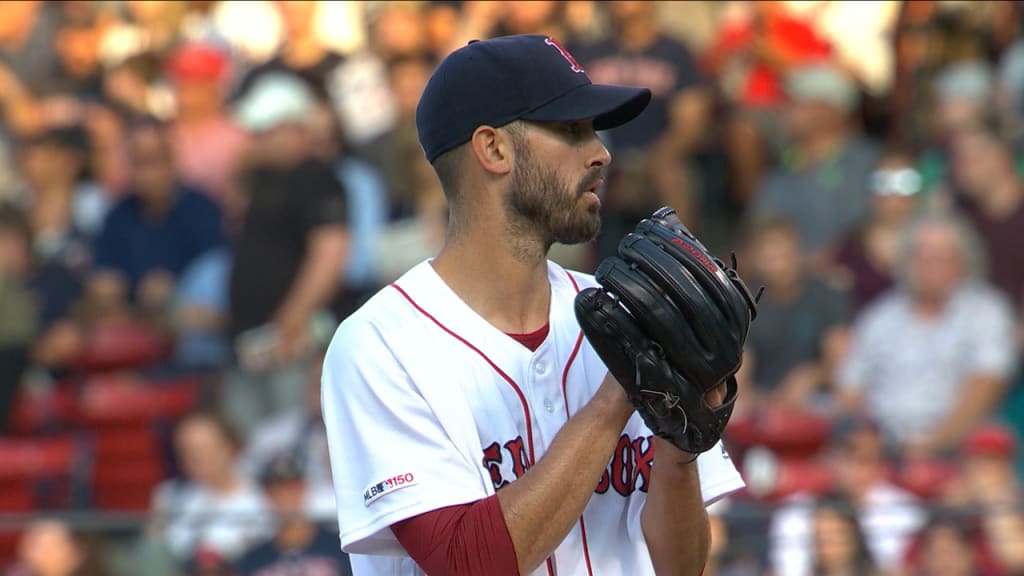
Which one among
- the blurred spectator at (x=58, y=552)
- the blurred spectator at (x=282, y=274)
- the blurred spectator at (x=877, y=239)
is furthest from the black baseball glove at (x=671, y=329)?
the blurred spectator at (x=282, y=274)

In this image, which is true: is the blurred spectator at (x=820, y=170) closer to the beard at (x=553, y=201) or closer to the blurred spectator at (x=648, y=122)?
the blurred spectator at (x=648, y=122)

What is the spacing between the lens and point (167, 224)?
27.7 feet

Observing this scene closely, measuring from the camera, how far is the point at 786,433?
703 centimetres

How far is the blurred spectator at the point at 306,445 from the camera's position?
714 centimetres

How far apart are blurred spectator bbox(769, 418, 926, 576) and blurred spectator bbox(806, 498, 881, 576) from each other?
2 centimetres

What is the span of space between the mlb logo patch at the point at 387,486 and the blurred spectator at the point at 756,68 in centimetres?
581

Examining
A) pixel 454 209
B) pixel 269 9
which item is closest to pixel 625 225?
pixel 269 9

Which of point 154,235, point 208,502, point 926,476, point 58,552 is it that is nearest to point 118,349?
point 154,235

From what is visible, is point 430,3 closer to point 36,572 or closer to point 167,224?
point 167,224

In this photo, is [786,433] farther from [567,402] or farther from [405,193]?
[567,402]

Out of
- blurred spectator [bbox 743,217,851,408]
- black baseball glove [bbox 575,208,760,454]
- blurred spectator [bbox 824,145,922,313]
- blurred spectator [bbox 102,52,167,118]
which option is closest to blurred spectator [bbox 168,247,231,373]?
blurred spectator [bbox 102,52,167,118]

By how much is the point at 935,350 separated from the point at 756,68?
2.44 metres

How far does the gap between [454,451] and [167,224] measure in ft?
19.2

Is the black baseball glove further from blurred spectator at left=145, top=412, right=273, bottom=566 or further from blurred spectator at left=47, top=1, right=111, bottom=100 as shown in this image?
blurred spectator at left=47, top=1, right=111, bottom=100
